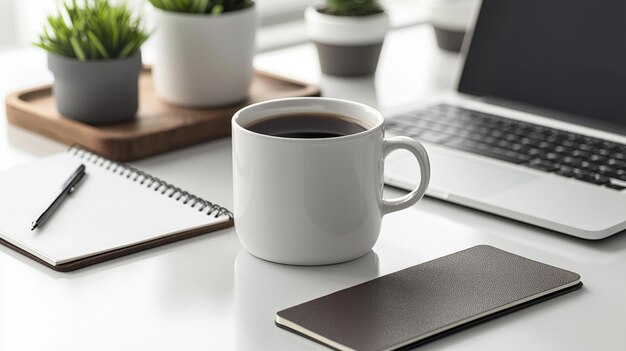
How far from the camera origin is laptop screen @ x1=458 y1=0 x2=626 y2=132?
1.11 m

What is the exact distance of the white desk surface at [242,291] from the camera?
26.2 inches

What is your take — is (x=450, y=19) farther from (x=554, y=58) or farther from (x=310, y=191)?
(x=310, y=191)

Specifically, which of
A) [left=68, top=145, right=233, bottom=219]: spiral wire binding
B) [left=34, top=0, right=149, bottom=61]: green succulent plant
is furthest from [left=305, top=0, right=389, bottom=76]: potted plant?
[left=68, top=145, right=233, bottom=219]: spiral wire binding

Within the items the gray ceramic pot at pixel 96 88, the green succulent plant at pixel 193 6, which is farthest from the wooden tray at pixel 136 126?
the green succulent plant at pixel 193 6

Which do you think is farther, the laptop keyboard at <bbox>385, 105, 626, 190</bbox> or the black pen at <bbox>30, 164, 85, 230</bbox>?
the laptop keyboard at <bbox>385, 105, 626, 190</bbox>

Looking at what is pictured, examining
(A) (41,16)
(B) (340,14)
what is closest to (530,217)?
(B) (340,14)

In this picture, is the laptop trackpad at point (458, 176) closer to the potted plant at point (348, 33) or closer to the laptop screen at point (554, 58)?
the laptop screen at point (554, 58)

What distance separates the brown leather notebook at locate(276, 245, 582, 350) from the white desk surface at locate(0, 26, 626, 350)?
10mm

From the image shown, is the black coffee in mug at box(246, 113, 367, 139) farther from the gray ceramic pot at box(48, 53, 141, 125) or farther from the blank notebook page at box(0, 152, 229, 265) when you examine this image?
the gray ceramic pot at box(48, 53, 141, 125)

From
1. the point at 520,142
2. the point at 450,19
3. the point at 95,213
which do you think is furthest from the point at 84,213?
the point at 450,19

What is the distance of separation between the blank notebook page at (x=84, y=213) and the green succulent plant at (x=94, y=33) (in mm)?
151

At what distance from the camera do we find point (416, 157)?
0.78m

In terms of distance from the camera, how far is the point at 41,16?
1979mm

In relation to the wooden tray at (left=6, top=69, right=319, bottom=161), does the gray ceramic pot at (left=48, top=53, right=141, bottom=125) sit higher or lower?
higher
